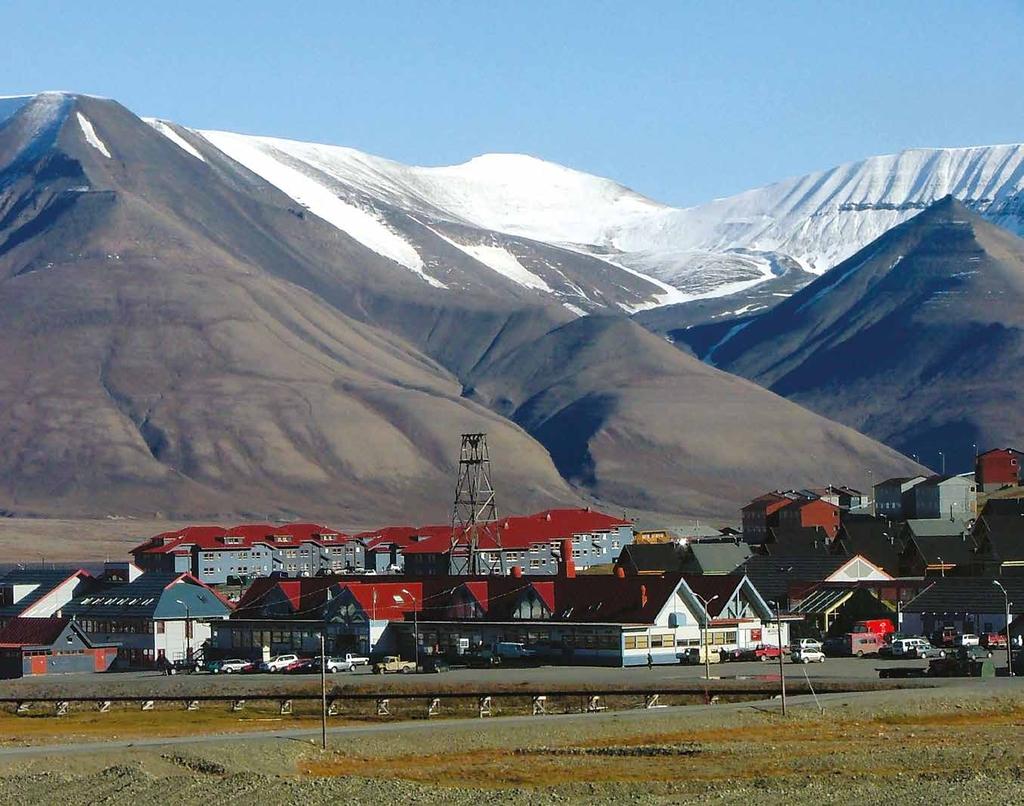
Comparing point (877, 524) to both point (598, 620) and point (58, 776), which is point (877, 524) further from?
point (58, 776)

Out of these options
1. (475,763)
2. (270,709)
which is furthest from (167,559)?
(475,763)

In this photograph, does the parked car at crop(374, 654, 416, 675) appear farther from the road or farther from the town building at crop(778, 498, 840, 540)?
the town building at crop(778, 498, 840, 540)

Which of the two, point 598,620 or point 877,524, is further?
point 877,524

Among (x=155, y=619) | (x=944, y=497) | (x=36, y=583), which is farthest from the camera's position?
(x=944, y=497)

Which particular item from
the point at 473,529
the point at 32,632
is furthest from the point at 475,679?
the point at 473,529

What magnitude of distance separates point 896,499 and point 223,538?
50924 mm

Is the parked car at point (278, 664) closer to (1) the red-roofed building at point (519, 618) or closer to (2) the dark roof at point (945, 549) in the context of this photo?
(1) the red-roofed building at point (519, 618)

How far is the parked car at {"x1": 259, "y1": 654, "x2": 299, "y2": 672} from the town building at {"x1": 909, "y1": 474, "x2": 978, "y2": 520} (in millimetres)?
83648

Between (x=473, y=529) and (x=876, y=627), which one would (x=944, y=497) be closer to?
(x=473, y=529)

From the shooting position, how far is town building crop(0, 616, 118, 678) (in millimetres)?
90688

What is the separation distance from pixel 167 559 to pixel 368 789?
10951cm

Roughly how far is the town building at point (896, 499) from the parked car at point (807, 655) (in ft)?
Answer: 273

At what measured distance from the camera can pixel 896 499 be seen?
170875 millimetres

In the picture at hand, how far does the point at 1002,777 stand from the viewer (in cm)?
4575
